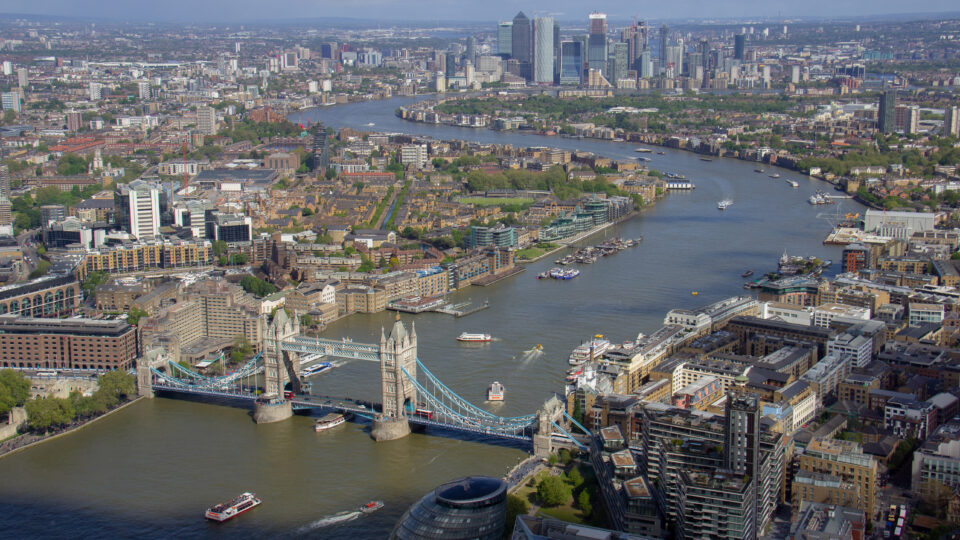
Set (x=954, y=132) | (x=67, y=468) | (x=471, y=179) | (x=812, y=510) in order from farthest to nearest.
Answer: (x=954, y=132), (x=471, y=179), (x=67, y=468), (x=812, y=510)

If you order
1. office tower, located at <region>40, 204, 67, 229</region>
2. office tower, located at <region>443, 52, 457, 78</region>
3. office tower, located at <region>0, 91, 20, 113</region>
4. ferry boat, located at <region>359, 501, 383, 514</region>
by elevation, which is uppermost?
office tower, located at <region>443, 52, 457, 78</region>

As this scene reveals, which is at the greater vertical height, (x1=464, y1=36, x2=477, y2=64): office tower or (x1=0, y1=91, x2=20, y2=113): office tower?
(x1=464, y1=36, x2=477, y2=64): office tower

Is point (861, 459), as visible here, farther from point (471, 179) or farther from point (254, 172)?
point (254, 172)

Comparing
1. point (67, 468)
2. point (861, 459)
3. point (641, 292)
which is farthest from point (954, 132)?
point (67, 468)

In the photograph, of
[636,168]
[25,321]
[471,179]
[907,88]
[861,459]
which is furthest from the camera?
[907,88]

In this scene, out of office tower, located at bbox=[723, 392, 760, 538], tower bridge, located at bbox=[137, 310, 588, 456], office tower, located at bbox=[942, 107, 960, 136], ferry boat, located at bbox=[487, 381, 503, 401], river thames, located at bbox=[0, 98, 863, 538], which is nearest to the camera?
office tower, located at bbox=[723, 392, 760, 538]

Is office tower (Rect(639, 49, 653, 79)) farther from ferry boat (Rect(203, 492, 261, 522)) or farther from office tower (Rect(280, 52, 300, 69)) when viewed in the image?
ferry boat (Rect(203, 492, 261, 522))

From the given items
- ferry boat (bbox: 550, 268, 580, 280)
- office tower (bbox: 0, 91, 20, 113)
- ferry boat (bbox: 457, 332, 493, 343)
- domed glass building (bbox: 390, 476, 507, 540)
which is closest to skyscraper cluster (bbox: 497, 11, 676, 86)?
office tower (bbox: 0, 91, 20, 113)
